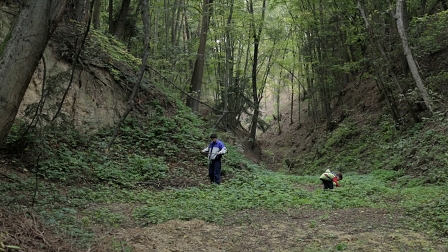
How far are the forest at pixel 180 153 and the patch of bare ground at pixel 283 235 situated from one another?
0.11 ft

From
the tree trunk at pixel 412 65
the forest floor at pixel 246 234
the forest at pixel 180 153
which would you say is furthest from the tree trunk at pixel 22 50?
the tree trunk at pixel 412 65

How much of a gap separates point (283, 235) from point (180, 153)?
689cm

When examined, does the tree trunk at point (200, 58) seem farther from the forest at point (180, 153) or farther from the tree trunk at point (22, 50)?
the tree trunk at point (22, 50)

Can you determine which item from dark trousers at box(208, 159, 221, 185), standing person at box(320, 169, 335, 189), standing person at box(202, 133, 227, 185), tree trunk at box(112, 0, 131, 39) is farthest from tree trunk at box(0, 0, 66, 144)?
tree trunk at box(112, 0, 131, 39)

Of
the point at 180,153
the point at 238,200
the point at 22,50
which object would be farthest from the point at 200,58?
the point at 22,50

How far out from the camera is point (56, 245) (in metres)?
3.90

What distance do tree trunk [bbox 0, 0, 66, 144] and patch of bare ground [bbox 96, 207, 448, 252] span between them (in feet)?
6.55

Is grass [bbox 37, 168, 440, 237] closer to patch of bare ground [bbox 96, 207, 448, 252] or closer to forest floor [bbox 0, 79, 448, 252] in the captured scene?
forest floor [bbox 0, 79, 448, 252]

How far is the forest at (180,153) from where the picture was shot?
4.68m

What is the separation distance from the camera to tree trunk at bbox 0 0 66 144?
4.09m

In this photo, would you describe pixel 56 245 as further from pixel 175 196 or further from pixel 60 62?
pixel 60 62

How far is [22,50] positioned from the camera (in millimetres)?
4156

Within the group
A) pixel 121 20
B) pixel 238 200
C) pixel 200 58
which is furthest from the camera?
pixel 200 58

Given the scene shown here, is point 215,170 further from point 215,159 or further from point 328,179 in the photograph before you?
point 328,179
